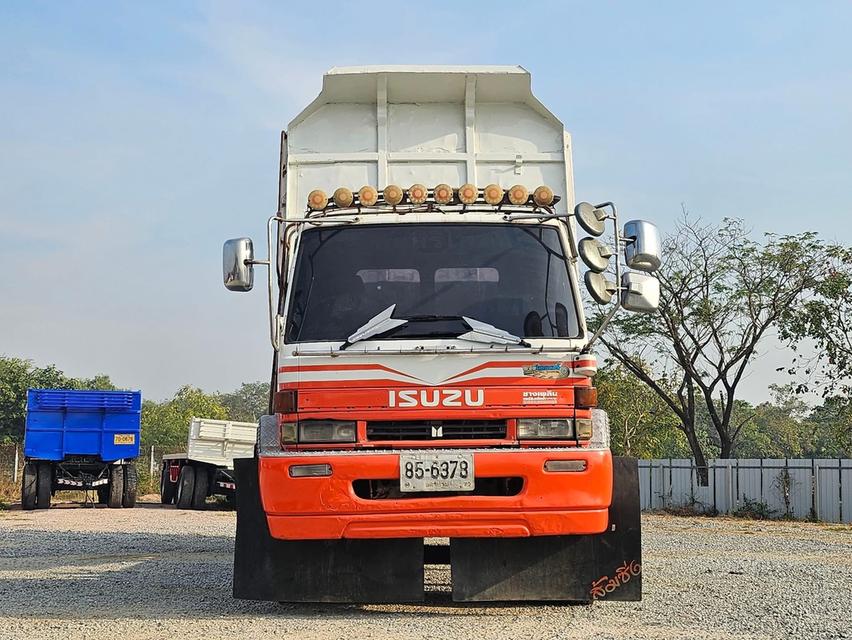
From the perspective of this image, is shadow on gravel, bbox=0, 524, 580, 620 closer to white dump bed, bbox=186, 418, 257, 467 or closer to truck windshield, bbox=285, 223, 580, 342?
truck windshield, bbox=285, 223, 580, 342

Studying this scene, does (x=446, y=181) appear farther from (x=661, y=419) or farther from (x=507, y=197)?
(x=661, y=419)

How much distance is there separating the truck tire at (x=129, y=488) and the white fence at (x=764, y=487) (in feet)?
35.9

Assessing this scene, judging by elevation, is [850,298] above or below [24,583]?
above

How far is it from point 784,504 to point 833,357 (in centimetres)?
332

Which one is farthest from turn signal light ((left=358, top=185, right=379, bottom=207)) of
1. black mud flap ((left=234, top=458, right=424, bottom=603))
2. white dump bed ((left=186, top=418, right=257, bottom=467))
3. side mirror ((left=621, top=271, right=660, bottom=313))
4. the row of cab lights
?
white dump bed ((left=186, top=418, right=257, bottom=467))

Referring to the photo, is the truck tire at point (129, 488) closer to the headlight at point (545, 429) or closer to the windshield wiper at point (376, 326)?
the windshield wiper at point (376, 326)

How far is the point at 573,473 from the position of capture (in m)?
6.39

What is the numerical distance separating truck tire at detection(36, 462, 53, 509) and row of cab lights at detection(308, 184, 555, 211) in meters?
Answer: 18.0

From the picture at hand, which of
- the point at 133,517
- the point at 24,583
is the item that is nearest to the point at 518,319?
the point at 24,583

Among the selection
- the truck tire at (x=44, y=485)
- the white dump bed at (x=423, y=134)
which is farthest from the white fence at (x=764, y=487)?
the white dump bed at (x=423, y=134)

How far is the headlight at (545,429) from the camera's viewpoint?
21.2ft

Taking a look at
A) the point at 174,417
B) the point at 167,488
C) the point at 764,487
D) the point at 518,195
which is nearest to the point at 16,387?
the point at 174,417

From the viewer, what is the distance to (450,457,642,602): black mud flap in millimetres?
6855

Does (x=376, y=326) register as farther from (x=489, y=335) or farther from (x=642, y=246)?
(x=642, y=246)
